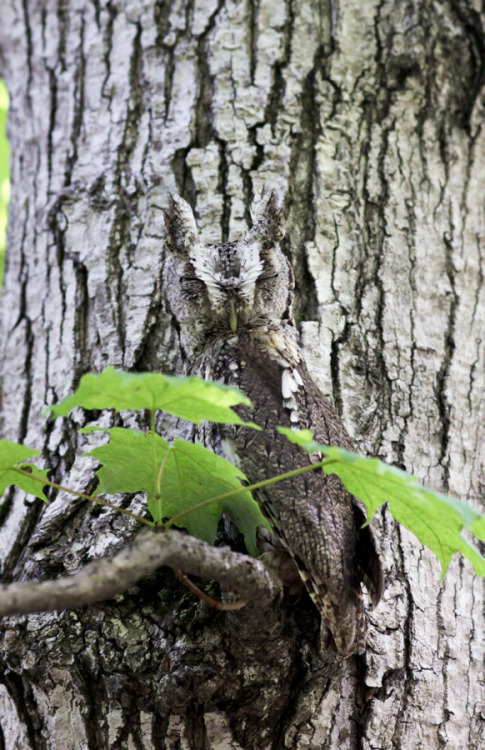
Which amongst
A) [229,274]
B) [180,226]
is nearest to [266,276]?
[229,274]

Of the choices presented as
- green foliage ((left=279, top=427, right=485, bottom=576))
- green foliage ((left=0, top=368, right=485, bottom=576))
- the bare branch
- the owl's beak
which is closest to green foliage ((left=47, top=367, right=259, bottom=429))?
green foliage ((left=0, top=368, right=485, bottom=576))

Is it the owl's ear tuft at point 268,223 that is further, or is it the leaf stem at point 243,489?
the owl's ear tuft at point 268,223

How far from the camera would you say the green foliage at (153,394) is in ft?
3.69

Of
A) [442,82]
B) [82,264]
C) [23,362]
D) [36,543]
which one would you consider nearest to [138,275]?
[82,264]

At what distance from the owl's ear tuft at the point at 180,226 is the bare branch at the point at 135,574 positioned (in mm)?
1084

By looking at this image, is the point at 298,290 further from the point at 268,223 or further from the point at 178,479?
the point at 178,479

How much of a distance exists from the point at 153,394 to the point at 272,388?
2.66ft

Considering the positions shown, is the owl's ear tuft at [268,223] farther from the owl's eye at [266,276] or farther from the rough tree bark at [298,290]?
the rough tree bark at [298,290]

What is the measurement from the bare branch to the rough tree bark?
24 cm

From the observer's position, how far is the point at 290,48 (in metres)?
2.56

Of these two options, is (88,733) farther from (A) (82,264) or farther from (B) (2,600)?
(A) (82,264)

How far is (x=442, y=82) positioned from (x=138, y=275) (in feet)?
4.64

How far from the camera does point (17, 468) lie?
140 centimetres

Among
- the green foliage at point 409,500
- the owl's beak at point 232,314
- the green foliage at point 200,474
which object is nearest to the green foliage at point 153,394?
the green foliage at point 200,474
